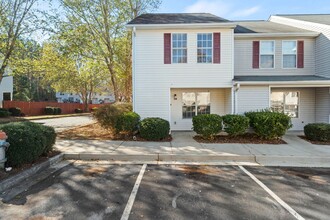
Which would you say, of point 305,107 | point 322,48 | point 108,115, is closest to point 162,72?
point 108,115

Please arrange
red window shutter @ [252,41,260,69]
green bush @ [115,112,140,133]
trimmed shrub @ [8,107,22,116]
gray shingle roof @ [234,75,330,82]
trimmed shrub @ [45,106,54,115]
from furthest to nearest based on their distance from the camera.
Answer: trimmed shrub @ [45,106,54,115] → trimmed shrub @ [8,107,22,116] → red window shutter @ [252,41,260,69] → gray shingle roof @ [234,75,330,82] → green bush @ [115,112,140,133]

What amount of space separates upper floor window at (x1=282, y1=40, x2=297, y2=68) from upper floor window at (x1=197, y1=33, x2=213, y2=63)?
447 centimetres

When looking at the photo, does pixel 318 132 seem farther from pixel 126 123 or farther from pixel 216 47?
pixel 126 123

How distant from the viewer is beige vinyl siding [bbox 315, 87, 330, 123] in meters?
11.4

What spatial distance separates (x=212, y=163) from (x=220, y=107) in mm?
6423

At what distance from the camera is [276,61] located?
12.3 m

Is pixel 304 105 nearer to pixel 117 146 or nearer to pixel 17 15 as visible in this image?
pixel 117 146

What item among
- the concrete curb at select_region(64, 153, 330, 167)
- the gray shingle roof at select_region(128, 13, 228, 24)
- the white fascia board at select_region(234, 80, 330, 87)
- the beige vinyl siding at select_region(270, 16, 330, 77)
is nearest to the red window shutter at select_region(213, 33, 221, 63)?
the gray shingle roof at select_region(128, 13, 228, 24)

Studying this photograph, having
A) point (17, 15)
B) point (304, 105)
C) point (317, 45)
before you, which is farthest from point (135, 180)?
point (17, 15)

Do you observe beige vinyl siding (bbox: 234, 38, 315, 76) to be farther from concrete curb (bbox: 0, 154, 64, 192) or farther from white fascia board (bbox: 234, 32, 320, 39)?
concrete curb (bbox: 0, 154, 64, 192)

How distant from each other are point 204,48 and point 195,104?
3.19 m

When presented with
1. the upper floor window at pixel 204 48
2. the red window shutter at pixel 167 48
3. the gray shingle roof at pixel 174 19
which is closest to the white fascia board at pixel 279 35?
the gray shingle roof at pixel 174 19

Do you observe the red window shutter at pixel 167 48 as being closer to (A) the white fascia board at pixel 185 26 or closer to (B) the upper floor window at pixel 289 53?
(A) the white fascia board at pixel 185 26

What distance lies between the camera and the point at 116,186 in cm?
480
